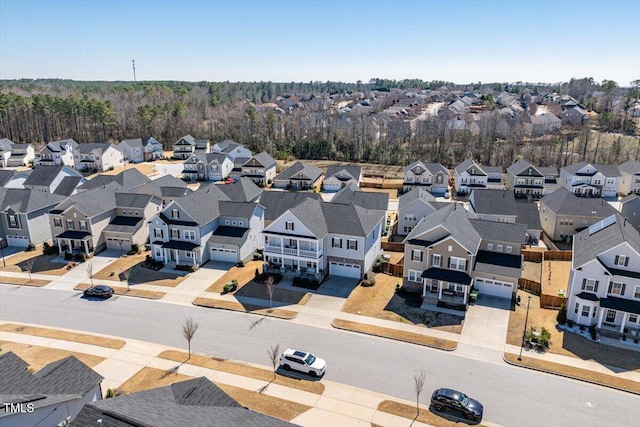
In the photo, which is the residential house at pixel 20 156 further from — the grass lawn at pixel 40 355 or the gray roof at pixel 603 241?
the gray roof at pixel 603 241

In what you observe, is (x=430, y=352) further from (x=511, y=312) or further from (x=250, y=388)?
(x=250, y=388)

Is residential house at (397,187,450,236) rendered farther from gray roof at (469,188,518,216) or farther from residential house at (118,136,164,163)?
residential house at (118,136,164,163)

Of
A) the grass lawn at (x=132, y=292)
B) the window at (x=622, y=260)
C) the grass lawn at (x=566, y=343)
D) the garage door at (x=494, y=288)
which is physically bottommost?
the grass lawn at (x=132, y=292)

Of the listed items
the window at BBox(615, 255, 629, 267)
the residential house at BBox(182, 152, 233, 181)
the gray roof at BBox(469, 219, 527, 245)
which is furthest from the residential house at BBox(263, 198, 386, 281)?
the residential house at BBox(182, 152, 233, 181)

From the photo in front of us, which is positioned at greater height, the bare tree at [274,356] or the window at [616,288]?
the window at [616,288]

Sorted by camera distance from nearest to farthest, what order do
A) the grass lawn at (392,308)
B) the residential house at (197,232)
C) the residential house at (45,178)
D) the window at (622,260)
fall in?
1. the window at (622,260)
2. the grass lawn at (392,308)
3. the residential house at (197,232)
4. the residential house at (45,178)

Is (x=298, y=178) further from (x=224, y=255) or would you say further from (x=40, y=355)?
(x=40, y=355)

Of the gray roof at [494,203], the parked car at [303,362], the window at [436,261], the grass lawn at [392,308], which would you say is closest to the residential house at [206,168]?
the gray roof at [494,203]
